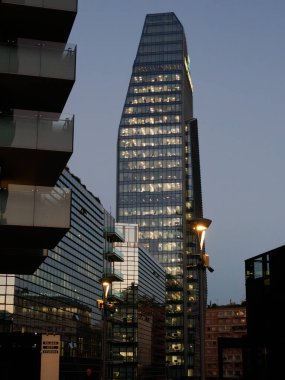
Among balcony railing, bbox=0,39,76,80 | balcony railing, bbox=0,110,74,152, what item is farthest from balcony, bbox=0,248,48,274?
balcony railing, bbox=0,39,76,80

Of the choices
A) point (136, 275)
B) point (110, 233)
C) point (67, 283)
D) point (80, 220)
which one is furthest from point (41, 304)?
point (136, 275)

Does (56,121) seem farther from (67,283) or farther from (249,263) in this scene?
(67,283)

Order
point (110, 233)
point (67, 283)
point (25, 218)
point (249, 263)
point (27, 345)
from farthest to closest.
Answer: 1. point (110, 233)
2. point (67, 283)
3. point (249, 263)
4. point (27, 345)
5. point (25, 218)

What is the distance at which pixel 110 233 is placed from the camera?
120000 millimetres

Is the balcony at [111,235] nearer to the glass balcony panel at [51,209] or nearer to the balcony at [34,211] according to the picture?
the balcony at [34,211]

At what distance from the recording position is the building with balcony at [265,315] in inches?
2200

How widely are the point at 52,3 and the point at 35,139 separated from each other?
4.47m

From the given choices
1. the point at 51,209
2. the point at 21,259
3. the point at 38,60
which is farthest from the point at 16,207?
the point at 21,259

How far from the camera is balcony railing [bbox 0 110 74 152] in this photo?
19953mm

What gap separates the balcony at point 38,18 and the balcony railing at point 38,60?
0.91 metres

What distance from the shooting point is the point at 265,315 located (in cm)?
5869

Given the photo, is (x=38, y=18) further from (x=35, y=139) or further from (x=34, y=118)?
(x=35, y=139)

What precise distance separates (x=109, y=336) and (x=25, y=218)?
10654cm

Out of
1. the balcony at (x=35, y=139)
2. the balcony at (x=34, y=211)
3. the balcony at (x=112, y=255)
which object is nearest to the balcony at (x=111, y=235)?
the balcony at (x=112, y=255)
